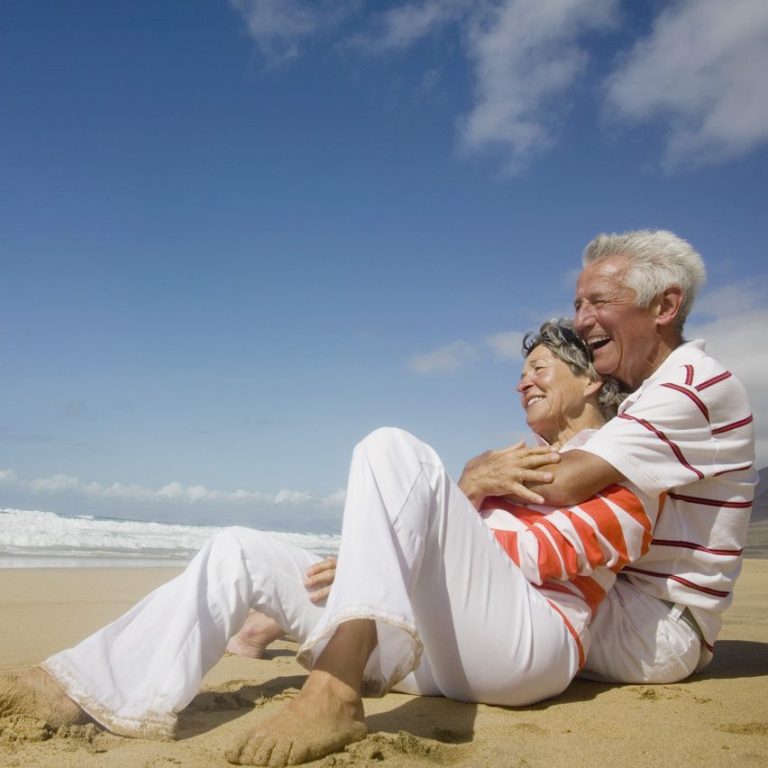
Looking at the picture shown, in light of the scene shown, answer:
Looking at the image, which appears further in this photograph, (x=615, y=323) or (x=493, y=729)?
(x=615, y=323)

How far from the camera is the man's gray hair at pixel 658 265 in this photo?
9.89ft

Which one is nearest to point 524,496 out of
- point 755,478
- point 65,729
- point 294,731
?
point 755,478

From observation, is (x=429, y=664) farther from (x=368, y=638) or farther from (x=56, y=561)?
(x=56, y=561)

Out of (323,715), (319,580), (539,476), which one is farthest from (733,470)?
(323,715)

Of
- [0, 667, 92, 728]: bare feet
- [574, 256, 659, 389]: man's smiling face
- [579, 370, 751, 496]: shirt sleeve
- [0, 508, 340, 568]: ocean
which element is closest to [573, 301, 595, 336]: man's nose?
[574, 256, 659, 389]: man's smiling face

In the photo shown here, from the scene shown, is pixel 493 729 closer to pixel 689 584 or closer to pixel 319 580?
pixel 319 580

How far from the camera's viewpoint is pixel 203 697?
110 inches

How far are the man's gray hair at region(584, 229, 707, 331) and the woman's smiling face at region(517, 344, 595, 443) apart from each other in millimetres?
496

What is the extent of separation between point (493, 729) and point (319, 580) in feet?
A: 2.60

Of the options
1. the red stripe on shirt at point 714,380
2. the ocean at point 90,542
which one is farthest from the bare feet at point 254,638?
the ocean at point 90,542

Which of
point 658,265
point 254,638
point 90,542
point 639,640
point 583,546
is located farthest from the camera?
point 90,542

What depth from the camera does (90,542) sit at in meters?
17.0

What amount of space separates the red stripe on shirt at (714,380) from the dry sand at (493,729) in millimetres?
1134

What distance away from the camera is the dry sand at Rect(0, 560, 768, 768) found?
2.02 metres
